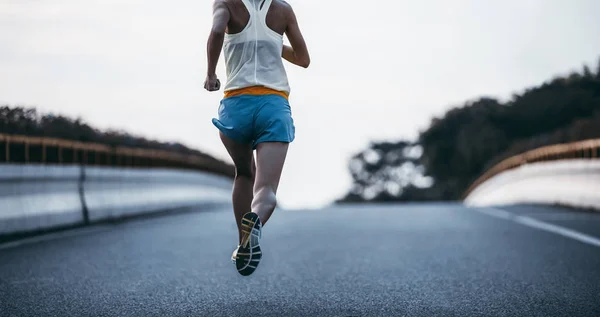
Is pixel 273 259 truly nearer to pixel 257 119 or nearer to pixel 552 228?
pixel 257 119

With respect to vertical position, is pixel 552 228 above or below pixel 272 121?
below

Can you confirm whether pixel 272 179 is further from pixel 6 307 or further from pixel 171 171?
pixel 171 171

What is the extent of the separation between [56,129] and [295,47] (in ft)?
33.2

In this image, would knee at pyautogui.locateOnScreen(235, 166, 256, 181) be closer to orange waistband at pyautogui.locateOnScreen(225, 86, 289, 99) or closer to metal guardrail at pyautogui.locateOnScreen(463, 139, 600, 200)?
orange waistband at pyautogui.locateOnScreen(225, 86, 289, 99)

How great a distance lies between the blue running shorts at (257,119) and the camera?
243 inches

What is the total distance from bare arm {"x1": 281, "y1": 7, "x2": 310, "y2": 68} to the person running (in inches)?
1.4

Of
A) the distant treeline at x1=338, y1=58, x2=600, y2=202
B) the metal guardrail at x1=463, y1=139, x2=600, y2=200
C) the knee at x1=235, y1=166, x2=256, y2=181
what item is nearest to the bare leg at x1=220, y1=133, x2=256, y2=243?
the knee at x1=235, y1=166, x2=256, y2=181

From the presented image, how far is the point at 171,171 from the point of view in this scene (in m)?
19.4

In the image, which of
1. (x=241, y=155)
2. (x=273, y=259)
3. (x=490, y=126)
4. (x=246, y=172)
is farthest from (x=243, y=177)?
(x=490, y=126)

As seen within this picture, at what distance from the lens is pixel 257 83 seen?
20.3ft

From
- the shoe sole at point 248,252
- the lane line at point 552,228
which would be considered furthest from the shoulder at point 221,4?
the lane line at point 552,228

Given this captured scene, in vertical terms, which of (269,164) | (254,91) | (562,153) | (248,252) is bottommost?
(248,252)

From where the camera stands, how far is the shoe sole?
5.62 m

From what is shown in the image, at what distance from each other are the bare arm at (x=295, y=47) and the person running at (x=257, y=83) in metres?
0.03
